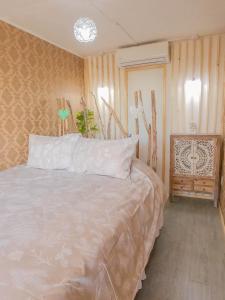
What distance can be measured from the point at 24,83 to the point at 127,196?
1.90 metres

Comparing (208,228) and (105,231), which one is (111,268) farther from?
(208,228)

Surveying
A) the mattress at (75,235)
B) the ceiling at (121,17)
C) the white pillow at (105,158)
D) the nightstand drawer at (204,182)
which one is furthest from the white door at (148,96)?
the mattress at (75,235)

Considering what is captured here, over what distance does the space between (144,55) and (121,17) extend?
0.90 meters

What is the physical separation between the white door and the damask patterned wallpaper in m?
1.07

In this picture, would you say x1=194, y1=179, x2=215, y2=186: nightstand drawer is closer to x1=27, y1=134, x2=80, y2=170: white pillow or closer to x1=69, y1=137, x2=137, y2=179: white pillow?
x1=69, y1=137, x2=137, y2=179: white pillow

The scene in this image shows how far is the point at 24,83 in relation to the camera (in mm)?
2582

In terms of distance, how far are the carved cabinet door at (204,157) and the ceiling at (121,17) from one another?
1.41 m

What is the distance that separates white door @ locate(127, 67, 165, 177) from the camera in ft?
10.9

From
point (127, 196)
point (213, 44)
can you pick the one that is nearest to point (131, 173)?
point (127, 196)

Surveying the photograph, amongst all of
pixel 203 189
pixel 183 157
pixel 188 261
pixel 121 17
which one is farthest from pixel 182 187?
pixel 121 17

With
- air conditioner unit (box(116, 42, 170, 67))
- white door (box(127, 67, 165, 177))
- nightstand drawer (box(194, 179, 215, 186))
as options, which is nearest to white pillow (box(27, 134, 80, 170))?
white door (box(127, 67, 165, 177))

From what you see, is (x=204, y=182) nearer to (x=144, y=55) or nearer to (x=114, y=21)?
(x=144, y=55)

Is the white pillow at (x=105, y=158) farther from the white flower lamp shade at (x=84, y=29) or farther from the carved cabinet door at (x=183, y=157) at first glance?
the carved cabinet door at (x=183, y=157)

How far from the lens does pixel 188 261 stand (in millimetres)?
1858
